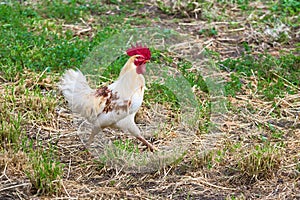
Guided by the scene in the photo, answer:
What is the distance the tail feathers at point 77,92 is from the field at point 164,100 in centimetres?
43

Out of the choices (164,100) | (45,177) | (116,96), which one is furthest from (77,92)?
(164,100)

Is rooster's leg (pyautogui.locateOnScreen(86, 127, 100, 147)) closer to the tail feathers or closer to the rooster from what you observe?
the rooster

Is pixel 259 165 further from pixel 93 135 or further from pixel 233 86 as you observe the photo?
pixel 233 86

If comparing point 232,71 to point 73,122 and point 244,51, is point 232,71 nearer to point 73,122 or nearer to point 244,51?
point 244,51

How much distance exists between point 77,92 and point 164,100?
4.75 feet

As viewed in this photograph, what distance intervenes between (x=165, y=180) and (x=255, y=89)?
2.15 metres

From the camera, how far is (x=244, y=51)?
7984 mm

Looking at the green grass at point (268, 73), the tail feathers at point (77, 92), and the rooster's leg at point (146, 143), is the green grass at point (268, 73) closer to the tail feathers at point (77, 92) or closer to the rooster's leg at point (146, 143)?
the rooster's leg at point (146, 143)

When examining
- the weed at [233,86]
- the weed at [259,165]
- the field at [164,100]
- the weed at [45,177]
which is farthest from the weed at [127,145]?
the weed at [233,86]

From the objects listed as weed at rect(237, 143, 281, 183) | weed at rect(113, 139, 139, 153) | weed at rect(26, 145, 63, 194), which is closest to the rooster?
weed at rect(113, 139, 139, 153)

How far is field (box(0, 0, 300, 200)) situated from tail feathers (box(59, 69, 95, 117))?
1.42 ft

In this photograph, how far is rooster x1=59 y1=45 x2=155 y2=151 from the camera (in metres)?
5.23

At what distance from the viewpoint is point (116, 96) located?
17.3 ft

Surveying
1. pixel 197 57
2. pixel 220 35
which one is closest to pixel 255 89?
pixel 197 57
